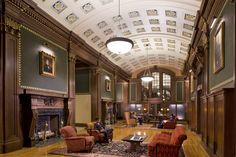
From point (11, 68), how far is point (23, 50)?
0.95 meters

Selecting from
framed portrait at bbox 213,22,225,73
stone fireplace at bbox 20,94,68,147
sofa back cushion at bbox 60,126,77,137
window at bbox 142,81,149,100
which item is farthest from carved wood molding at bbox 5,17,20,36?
window at bbox 142,81,149,100

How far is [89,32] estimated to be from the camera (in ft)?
40.3

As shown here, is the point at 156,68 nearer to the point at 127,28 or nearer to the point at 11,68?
the point at 127,28

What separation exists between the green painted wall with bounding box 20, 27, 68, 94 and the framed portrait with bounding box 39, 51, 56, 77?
0.44 feet

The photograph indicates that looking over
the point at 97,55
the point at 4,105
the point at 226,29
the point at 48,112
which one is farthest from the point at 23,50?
the point at 97,55

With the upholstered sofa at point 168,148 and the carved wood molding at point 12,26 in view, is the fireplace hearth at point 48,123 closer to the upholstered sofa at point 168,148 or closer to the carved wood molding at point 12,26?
the carved wood molding at point 12,26

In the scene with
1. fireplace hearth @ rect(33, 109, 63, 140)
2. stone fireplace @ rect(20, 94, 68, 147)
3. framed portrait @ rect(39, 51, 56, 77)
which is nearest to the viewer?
stone fireplace @ rect(20, 94, 68, 147)

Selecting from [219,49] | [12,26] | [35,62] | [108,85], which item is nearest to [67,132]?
[35,62]

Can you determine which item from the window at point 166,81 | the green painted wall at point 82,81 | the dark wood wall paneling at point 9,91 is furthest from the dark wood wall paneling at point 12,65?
the window at point 166,81

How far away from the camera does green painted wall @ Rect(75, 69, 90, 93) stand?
15469 mm

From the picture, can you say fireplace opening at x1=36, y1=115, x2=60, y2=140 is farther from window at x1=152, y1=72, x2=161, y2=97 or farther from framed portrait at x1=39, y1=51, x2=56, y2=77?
window at x1=152, y1=72, x2=161, y2=97

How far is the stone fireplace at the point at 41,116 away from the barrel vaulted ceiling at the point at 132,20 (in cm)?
337

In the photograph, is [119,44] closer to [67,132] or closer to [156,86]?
[67,132]

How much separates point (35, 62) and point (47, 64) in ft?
2.36
